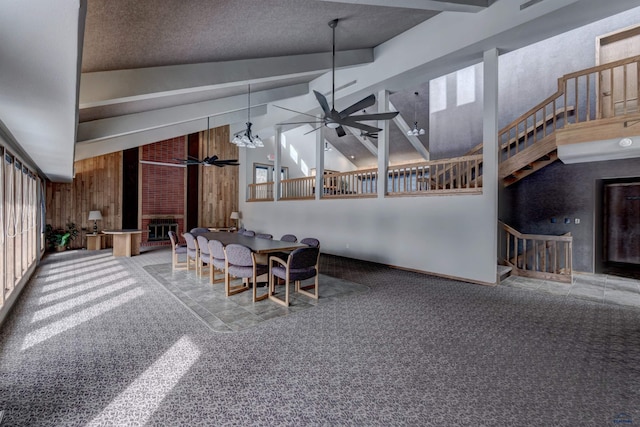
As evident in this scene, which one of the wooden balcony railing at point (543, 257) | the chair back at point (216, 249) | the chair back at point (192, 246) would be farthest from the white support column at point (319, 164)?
the wooden balcony railing at point (543, 257)

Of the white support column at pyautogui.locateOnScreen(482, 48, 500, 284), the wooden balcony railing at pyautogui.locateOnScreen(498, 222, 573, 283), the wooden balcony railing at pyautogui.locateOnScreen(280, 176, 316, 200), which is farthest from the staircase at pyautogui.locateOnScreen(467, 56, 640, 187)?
the wooden balcony railing at pyautogui.locateOnScreen(280, 176, 316, 200)

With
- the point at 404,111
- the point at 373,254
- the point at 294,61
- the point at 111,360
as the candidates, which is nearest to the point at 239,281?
the point at 111,360

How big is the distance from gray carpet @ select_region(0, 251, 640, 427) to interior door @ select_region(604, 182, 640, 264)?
13.6ft

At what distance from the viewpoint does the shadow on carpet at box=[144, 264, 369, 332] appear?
10.9 ft

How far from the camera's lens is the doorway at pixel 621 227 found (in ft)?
21.3

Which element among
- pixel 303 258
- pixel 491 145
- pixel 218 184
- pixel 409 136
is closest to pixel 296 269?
pixel 303 258

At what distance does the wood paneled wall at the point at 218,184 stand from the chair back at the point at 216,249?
22.9 feet

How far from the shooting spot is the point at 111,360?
242 cm

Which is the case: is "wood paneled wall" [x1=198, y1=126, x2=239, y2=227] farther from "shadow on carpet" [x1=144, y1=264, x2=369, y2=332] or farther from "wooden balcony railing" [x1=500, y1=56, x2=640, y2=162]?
"wooden balcony railing" [x1=500, y1=56, x2=640, y2=162]

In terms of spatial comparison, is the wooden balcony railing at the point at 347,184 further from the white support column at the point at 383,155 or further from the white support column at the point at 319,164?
the white support column at the point at 383,155

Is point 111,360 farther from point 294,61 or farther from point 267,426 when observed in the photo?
point 294,61

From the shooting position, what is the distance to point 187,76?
427 centimetres

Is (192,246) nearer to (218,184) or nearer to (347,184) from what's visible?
(347,184)

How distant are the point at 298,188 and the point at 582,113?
715 cm
